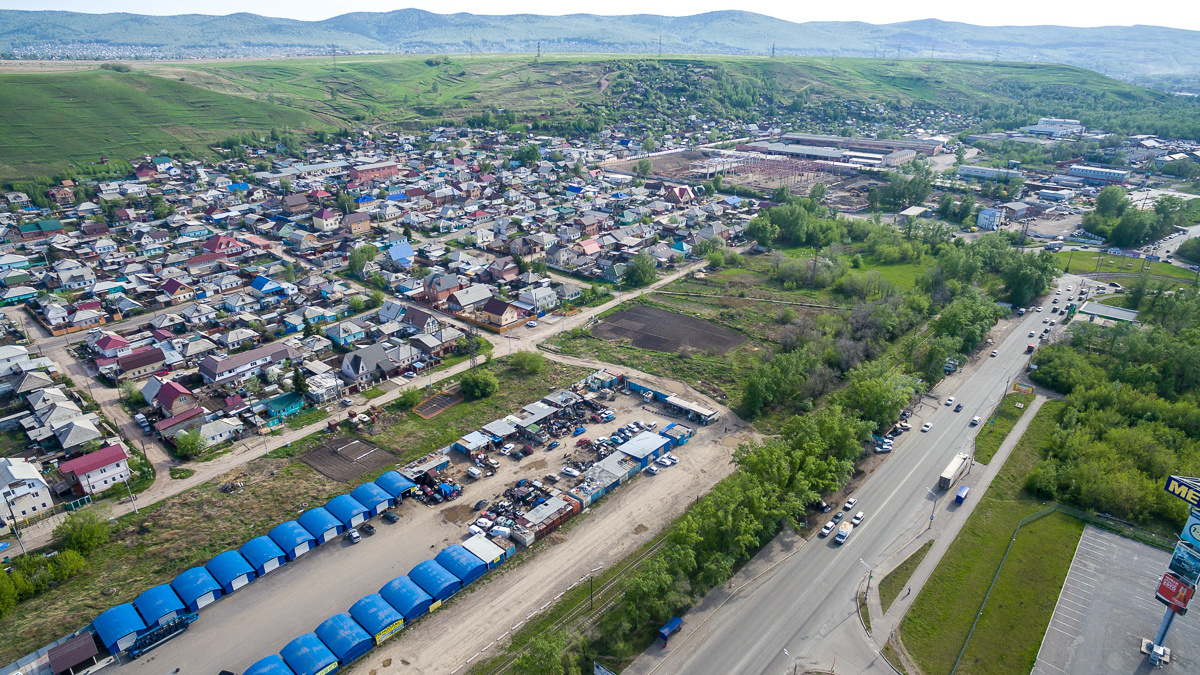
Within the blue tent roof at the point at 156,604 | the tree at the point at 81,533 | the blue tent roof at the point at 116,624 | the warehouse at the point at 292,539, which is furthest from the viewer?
the warehouse at the point at 292,539

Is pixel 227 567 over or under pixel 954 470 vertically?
under

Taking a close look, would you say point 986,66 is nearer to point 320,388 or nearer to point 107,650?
point 320,388

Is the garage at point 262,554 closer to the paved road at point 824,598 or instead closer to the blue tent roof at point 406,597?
the blue tent roof at point 406,597

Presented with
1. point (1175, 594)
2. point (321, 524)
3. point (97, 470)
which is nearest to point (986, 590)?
point (1175, 594)

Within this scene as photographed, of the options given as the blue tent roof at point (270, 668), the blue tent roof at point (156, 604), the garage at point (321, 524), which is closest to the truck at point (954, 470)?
the garage at point (321, 524)

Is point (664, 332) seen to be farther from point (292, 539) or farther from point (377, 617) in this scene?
point (377, 617)

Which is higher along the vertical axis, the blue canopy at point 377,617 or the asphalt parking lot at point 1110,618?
the blue canopy at point 377,617

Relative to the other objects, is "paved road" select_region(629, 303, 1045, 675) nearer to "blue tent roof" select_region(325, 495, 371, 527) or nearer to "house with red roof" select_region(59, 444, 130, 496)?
"blue tent roof" select_region(325, 495, 371, 527)
